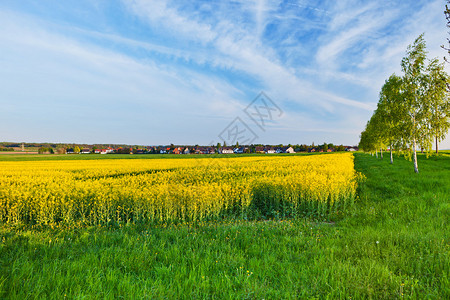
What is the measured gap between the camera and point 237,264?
4.05m

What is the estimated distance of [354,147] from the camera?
598 ft

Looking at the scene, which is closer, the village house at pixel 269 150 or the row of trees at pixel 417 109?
the row of trees at pixel 417 109

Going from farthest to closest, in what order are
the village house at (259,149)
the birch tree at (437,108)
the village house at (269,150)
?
the village house at (269,150) < the village house at (259,149) < the birch tree at (437,108)

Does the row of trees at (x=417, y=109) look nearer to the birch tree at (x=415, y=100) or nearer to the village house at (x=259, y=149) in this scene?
the birch tree at (x=415, y=100)

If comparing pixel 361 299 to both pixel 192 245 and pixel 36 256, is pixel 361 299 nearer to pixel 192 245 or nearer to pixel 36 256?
pixel 192 245

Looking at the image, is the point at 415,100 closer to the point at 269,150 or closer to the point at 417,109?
the point at 417,109

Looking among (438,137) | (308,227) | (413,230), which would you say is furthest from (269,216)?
(438,137)

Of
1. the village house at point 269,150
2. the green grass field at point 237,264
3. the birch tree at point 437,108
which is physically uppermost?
the birch tree at point 437,108

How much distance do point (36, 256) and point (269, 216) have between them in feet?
24.3

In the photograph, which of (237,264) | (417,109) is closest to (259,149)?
(417,109)

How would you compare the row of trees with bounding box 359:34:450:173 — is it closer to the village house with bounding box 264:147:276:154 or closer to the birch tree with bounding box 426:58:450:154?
the birch tree with bounding box 426:58:450:154

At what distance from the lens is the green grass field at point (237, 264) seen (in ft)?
10.4

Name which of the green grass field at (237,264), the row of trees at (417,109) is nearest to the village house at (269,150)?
the row of trees at (417,109)

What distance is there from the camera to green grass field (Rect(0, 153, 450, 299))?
317 centimetres
